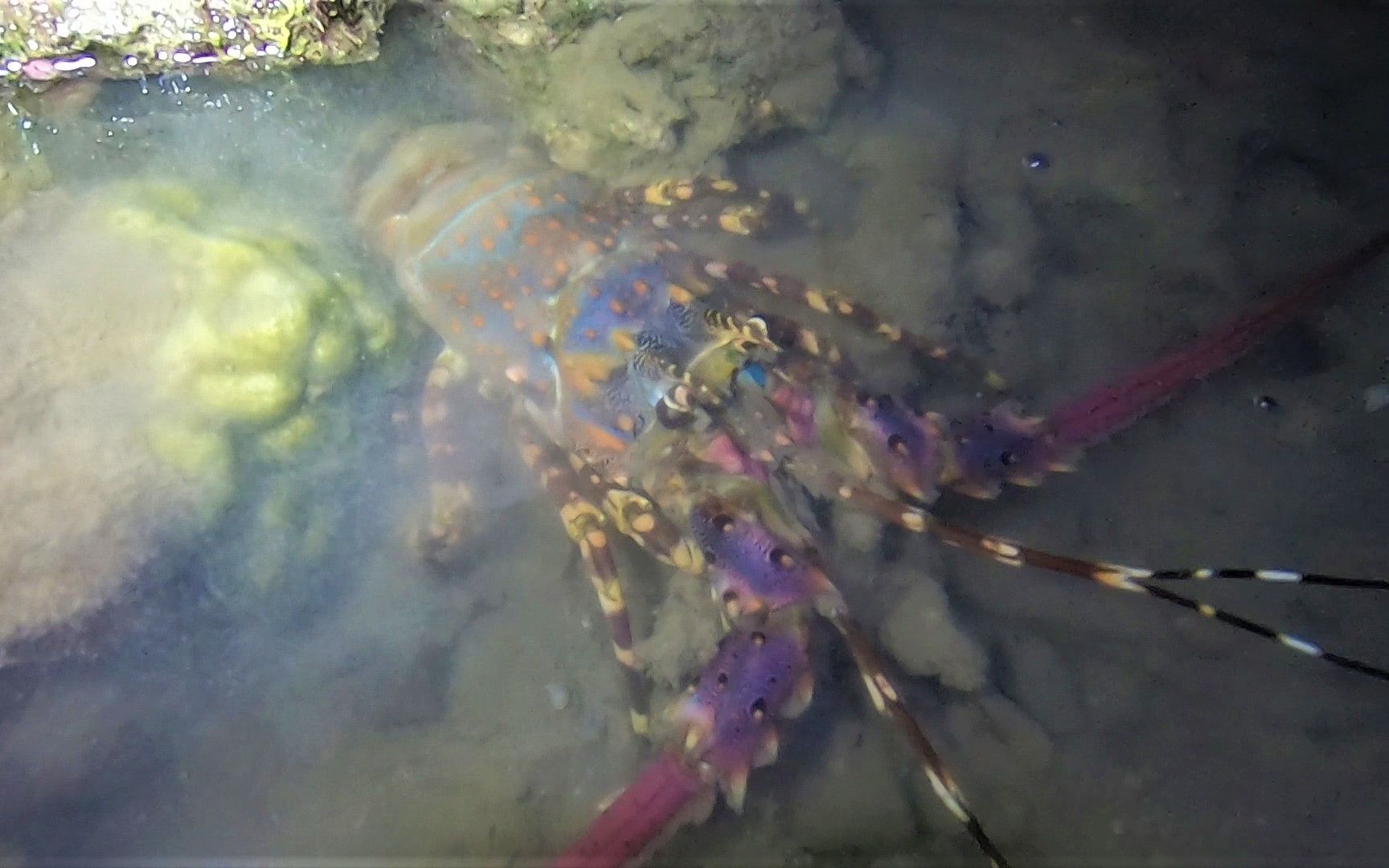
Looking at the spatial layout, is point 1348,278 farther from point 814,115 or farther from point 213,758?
point 213,758

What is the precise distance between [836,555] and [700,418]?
0.65 meters

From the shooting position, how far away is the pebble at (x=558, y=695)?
282 cm

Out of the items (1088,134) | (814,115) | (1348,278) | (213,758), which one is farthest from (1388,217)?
(213,758)

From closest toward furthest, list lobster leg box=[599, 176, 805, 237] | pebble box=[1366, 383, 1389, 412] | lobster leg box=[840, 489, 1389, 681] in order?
lobster leg box=[840, 489, 1389, 681] < pebble box=[1366, 383, 1389, 412] < lobster leg box=[599, 176, 805, 237]

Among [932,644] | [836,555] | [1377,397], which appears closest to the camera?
[932,644]

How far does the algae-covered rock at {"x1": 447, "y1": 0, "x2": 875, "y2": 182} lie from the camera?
3043 mm

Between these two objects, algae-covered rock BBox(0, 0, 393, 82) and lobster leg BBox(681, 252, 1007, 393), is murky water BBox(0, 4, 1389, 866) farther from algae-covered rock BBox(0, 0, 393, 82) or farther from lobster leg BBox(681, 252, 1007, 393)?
algae-covered rock BBox(0, 0, 393, 82)

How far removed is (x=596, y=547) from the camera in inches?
112

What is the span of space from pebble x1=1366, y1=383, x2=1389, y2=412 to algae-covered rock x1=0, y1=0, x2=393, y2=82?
12.4ft

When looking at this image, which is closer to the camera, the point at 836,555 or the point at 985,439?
the point at 985,439

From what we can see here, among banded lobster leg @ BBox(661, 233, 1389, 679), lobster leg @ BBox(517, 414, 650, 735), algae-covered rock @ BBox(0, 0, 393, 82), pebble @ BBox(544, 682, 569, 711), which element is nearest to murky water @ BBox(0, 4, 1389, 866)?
pebble @ BBox(544, 682, 569, 711)

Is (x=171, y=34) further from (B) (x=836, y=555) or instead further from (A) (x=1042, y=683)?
(A) (x=1042, y=683)

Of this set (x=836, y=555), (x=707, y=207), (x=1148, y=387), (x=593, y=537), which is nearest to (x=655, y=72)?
(x=707, y=207)

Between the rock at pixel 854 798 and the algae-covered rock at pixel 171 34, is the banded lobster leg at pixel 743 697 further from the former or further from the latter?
the algae-covered rock at pixel 171 34
